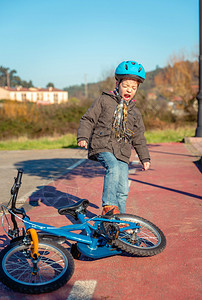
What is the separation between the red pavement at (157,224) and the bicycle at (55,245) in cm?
11

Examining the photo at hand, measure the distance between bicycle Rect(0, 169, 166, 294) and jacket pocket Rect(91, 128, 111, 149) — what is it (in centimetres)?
72

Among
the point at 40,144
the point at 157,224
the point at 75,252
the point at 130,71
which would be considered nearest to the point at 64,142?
the point at 40,144

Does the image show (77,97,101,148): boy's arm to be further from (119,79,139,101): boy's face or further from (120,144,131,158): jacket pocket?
(120,144,131,158): jacket pocket

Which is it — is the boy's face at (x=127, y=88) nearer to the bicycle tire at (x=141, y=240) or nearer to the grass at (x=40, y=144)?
the bicycle tire at (x=141, y=240)

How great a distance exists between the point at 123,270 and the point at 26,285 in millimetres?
868

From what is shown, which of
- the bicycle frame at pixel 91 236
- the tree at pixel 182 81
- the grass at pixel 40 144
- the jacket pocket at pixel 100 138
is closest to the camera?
the bicycle frame at pixel 91 236

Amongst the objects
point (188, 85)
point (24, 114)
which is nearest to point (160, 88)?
point (188, 85)

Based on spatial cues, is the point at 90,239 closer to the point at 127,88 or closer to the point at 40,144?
the point at 127,88

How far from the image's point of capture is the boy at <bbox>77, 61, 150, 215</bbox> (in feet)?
12.0

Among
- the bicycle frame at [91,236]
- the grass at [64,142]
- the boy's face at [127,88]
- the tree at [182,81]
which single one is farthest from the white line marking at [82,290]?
the tree at [182,81]

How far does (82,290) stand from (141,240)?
98 centimetres

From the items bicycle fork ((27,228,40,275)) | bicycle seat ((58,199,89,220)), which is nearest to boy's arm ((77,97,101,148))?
bicycle seat ((58,199,89,220))

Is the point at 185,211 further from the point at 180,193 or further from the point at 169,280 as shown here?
the point at 169,280

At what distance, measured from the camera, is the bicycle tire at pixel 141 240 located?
3101mm
